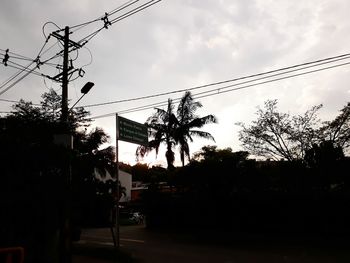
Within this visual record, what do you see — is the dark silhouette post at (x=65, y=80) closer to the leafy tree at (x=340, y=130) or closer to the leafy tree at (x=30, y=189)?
the leafy tree at (x=30, y=189)

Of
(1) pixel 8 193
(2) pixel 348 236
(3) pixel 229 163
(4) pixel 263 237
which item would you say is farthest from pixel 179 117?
(1) pixel 8 193

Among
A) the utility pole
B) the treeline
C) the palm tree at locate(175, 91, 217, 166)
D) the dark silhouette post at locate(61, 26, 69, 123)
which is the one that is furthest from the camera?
the palm tree at locate(175, 91, 217, 166)

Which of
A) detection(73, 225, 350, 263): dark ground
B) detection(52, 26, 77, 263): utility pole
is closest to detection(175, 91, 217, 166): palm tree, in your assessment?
detection(73, 225, 350, 263): dark ground

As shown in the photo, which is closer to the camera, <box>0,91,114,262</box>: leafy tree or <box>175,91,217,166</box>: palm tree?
<box>0,91,114,262</box>: leafy tree

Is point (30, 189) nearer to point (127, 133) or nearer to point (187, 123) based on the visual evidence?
point (127, 133)

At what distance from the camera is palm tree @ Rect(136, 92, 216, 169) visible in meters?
30.6

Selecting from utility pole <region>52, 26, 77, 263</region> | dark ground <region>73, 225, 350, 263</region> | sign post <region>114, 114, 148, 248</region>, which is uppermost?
sign post <region>114, 114, 148, 248</region>

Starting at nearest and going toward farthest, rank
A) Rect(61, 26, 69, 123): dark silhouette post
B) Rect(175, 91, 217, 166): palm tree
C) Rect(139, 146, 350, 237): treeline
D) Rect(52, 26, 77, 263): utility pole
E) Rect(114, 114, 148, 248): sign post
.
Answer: Rect(52, 26, 77, 263): utility pole
Rect(61, 26, 69, 123): dark silhouette post
Rect(114, 114, 148, 248): sign post
Rect(139, 146, 350, 237): treeline
Rect(175, 91, 217, 166): palm tree

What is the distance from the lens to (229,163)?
792 inches

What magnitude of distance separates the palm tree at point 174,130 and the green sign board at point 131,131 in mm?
16559

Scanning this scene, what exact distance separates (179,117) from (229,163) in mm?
11396

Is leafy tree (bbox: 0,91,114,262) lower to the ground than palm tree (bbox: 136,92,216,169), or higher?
lower

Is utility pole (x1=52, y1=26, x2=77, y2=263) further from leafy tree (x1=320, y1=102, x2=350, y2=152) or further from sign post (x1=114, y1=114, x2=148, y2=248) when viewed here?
leafy tree (x1=320, y1=102, x2=350, y2=152)

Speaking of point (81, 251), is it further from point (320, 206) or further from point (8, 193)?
point (320, 206)
